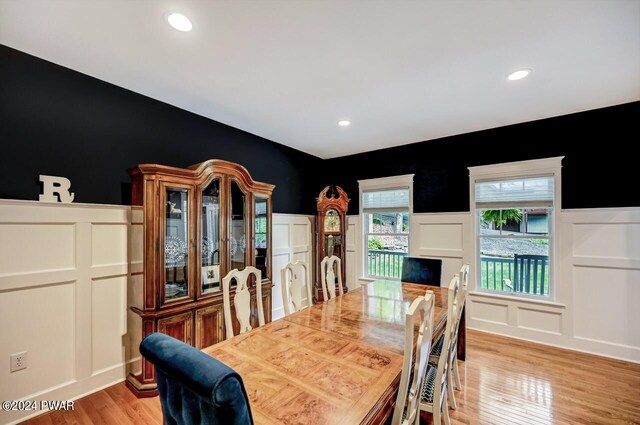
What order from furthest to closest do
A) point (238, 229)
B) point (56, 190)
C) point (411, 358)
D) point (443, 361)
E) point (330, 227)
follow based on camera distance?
point (330, 227) → point (238, 229) → point (56, 190) → point (443, 361) → point (411, 358)

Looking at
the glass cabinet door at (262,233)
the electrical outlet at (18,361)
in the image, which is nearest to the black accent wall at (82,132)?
the glass cabinet door at (262,233)

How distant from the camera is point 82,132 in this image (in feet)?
7.86

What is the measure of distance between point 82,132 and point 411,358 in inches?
118

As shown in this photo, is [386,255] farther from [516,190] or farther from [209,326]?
[209,326]

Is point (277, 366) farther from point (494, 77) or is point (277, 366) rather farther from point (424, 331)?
point (494, 77)

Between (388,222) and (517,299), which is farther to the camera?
(388,222)

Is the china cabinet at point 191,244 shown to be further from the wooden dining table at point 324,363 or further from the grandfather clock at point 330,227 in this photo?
the grandfather clock at point 330,227

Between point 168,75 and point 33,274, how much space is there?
1.88 metres

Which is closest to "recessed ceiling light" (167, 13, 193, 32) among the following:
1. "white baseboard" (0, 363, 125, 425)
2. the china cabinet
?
the china cabinet

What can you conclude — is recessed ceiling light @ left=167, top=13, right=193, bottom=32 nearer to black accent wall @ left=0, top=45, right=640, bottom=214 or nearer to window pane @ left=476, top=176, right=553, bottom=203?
black accent wall @ left=0, top=45, right=640, bottom=214

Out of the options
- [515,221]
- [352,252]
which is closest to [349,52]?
[515,221]

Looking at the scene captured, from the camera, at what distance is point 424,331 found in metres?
1.26

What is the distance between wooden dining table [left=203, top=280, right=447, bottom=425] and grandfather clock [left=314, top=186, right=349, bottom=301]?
87.6 inches

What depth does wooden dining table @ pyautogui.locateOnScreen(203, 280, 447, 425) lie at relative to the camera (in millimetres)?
1071
